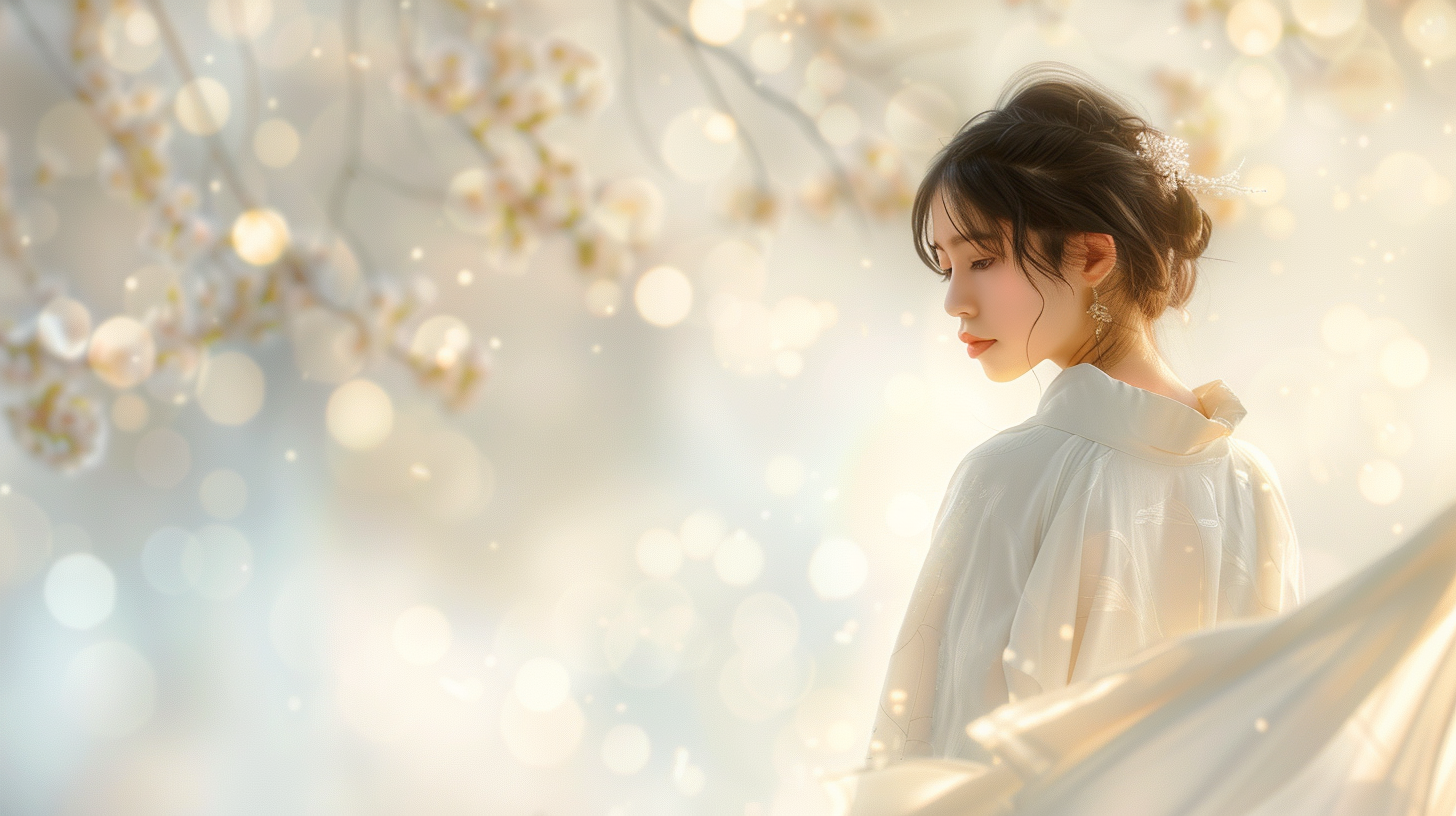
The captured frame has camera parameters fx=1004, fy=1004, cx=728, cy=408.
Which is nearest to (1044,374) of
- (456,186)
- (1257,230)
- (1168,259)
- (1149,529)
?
(1257,230)

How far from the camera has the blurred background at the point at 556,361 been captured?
1327 mm

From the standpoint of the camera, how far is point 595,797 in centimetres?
142

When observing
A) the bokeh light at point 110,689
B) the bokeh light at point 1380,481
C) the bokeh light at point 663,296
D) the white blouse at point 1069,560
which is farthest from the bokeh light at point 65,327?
the bokeh light at point 1380,481

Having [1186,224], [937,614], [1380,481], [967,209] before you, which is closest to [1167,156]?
[1186,224]

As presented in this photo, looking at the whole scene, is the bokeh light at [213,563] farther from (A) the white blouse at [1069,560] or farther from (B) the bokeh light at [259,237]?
(A) the white blouse at [1069,560]

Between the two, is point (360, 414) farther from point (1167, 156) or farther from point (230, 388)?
point (1167, 156)

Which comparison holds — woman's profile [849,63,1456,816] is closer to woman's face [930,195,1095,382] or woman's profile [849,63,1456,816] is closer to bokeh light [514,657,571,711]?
woman's face [930,195,1095,382]

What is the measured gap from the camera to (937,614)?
78 centimetres

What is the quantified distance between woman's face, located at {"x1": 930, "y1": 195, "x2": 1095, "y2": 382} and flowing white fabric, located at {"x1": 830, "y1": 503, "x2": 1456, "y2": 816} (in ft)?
0.97

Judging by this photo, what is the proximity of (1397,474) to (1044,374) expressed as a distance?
1.61ft

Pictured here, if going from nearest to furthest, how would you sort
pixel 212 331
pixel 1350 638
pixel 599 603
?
pixel 1350 638 < pixel 212 331 < pixel 599 603

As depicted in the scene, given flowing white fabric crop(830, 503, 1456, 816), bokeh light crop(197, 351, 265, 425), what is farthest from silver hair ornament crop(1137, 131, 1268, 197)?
bokeh light crop(197, 351, 265, 425)

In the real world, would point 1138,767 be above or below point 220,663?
above

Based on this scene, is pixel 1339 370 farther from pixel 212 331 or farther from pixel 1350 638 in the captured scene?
pixel 212 331
